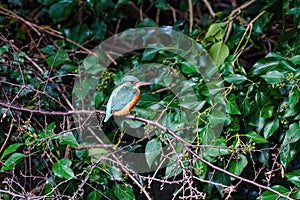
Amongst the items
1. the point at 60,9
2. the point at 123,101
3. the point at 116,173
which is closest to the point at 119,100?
the point at 123,101

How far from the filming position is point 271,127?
60.2 inches

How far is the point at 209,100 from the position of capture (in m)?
1.57

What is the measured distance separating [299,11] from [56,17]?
1.08 m

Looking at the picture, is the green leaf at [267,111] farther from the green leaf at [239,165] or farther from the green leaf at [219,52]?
the green leaf at [219,52]

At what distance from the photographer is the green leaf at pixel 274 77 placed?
1511mm

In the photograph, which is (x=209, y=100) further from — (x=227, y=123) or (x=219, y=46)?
(x=219, y=46)

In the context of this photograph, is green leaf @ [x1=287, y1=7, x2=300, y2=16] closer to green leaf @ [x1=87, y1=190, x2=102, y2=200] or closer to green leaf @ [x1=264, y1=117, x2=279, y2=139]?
green leaf @ [x1=264, y1=117, x2=279, y2=139]

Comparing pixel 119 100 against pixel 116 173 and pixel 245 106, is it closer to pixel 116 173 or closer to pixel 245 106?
pixel 116 173

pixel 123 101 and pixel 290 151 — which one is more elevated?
pixel 123 101

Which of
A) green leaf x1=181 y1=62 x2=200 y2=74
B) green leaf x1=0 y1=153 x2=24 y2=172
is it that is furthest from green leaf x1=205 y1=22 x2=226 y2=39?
green leaf x1=0 y1=153 x2=24 y2=172

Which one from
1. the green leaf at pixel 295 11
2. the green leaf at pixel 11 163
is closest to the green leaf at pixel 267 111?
the green leaf at pixel 295 11

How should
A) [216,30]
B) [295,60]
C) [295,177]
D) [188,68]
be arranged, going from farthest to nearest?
1. [216,30]
2. [188,68]
3. [295,60]
4. [295,177]

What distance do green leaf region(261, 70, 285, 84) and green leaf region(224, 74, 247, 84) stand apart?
0.21 feet

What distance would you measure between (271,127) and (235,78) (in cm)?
19
